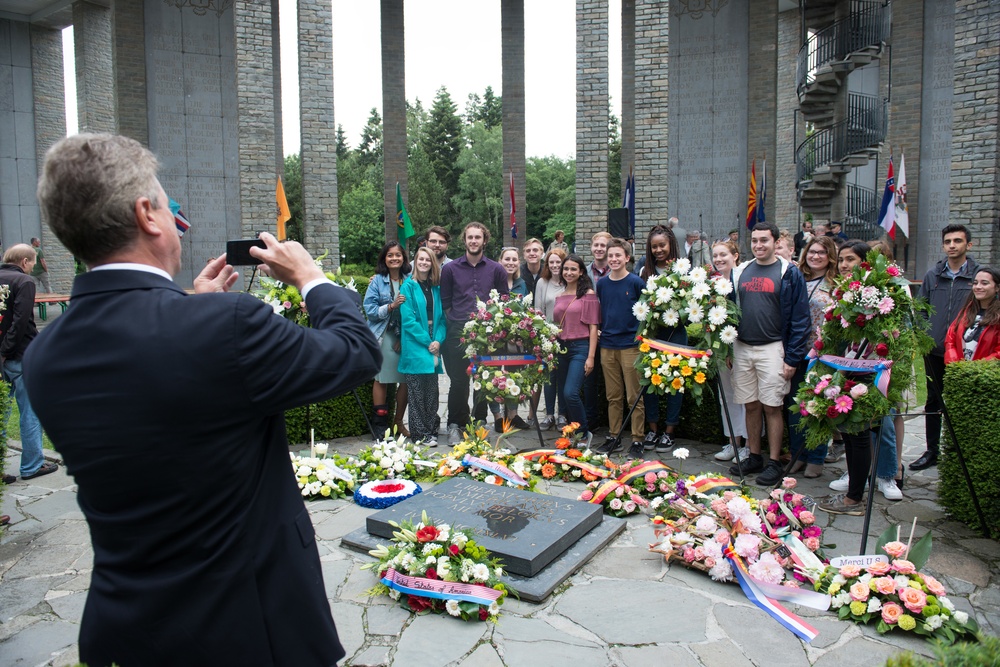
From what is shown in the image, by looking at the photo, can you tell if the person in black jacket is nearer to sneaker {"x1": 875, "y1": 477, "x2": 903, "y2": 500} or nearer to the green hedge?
sneaker {"x1": 875, "y1": 477, "x2": 903, "y2": 500}

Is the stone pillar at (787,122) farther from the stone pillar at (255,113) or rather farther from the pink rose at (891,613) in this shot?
the pink rose at (891,613)

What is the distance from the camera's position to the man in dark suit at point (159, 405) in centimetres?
152

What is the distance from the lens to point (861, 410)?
506 cm

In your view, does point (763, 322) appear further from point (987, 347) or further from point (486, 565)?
point (486, 565)

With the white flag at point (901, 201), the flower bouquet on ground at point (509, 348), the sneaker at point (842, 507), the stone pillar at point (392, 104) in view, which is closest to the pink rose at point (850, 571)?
the sneaker at point (842, 507)

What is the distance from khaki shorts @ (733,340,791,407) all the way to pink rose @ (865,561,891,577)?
2.54 meters

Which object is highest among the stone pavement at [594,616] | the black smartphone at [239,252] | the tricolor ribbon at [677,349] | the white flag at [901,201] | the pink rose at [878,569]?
the white flag at [901,201]

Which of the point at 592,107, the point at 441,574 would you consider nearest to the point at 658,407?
the point at 441,574

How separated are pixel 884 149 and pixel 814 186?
8.04 ft

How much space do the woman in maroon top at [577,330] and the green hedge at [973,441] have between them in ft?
10.3

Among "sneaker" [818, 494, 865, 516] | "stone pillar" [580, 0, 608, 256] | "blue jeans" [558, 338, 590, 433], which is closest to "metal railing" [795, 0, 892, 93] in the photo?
"stone pillar" [580, 0, 608, 256]

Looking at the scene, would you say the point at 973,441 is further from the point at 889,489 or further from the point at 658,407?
the point at 658,407

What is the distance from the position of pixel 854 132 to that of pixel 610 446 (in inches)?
590

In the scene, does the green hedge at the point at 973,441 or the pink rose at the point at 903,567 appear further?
the green hedge at the point at 973,441
